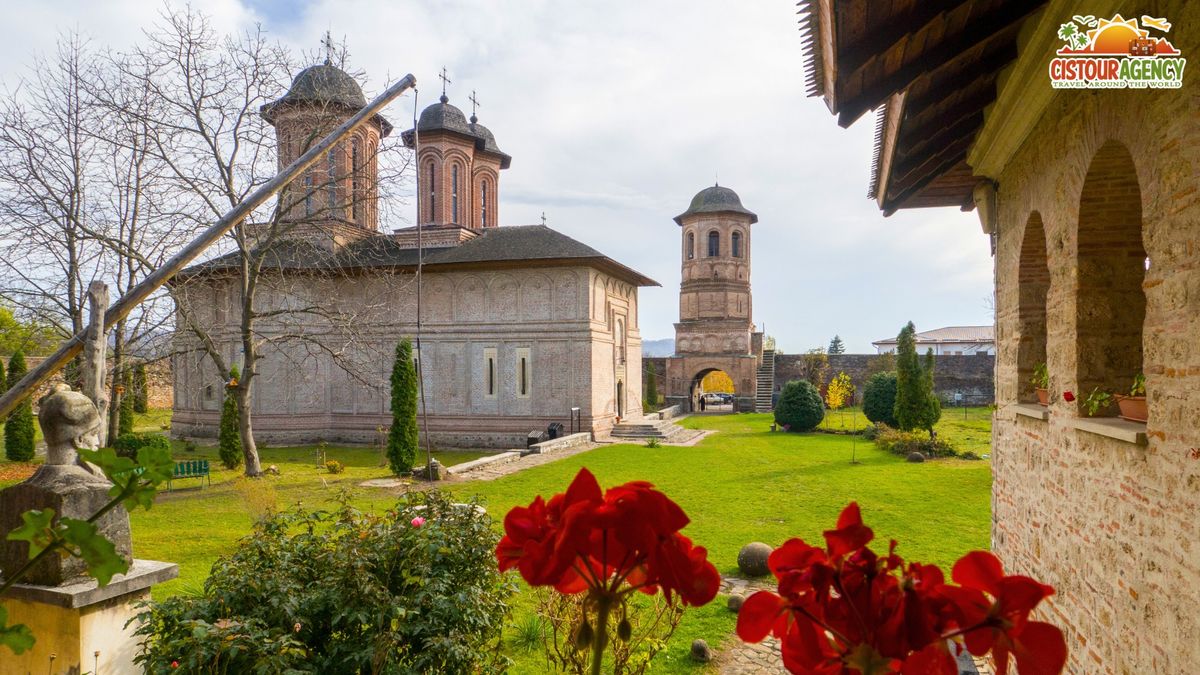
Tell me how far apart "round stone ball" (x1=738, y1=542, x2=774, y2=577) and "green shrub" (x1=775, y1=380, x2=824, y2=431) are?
16375 millimetres

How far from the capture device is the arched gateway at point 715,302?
33.4m

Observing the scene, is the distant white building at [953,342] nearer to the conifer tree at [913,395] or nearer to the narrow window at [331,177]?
the conifer tree at [913,395]

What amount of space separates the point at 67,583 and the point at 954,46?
5.68 m

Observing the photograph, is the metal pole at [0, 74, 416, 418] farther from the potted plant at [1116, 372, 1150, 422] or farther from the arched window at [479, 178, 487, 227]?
the arched window at [479, 178, 487, 227]

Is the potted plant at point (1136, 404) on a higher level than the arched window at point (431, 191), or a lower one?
lower

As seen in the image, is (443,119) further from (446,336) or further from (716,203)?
(716,203)

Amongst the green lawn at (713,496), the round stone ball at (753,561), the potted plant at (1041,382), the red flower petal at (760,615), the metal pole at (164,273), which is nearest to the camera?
the red flower petal at (760,615)

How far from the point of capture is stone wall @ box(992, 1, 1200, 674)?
2.59 m

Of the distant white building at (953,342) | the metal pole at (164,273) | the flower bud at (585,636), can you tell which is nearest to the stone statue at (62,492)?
the metal pole at (164,273)

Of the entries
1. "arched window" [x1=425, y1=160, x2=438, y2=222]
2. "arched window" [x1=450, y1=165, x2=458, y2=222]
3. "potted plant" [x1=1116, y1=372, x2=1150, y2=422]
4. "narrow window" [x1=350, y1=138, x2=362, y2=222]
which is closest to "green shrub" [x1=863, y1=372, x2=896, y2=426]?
"arched window" [x1=450, y1=165, x2=458, y2=222]

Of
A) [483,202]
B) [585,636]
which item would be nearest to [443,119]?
[483,202]

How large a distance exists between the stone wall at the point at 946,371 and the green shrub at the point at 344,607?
2836 centimetres

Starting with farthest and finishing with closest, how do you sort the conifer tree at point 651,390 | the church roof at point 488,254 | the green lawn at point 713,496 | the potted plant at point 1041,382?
the conifer tree at point 651,390 → the church roof at point 488,254 → the green lawn at point 713,496 → the potted plant at point 1041,382

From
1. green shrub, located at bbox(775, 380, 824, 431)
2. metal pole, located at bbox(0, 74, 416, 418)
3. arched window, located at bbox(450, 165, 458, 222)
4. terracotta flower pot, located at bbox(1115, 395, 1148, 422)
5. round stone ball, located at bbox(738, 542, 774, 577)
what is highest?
A: arched window, located at bbox(450, 165, 458, 222)
